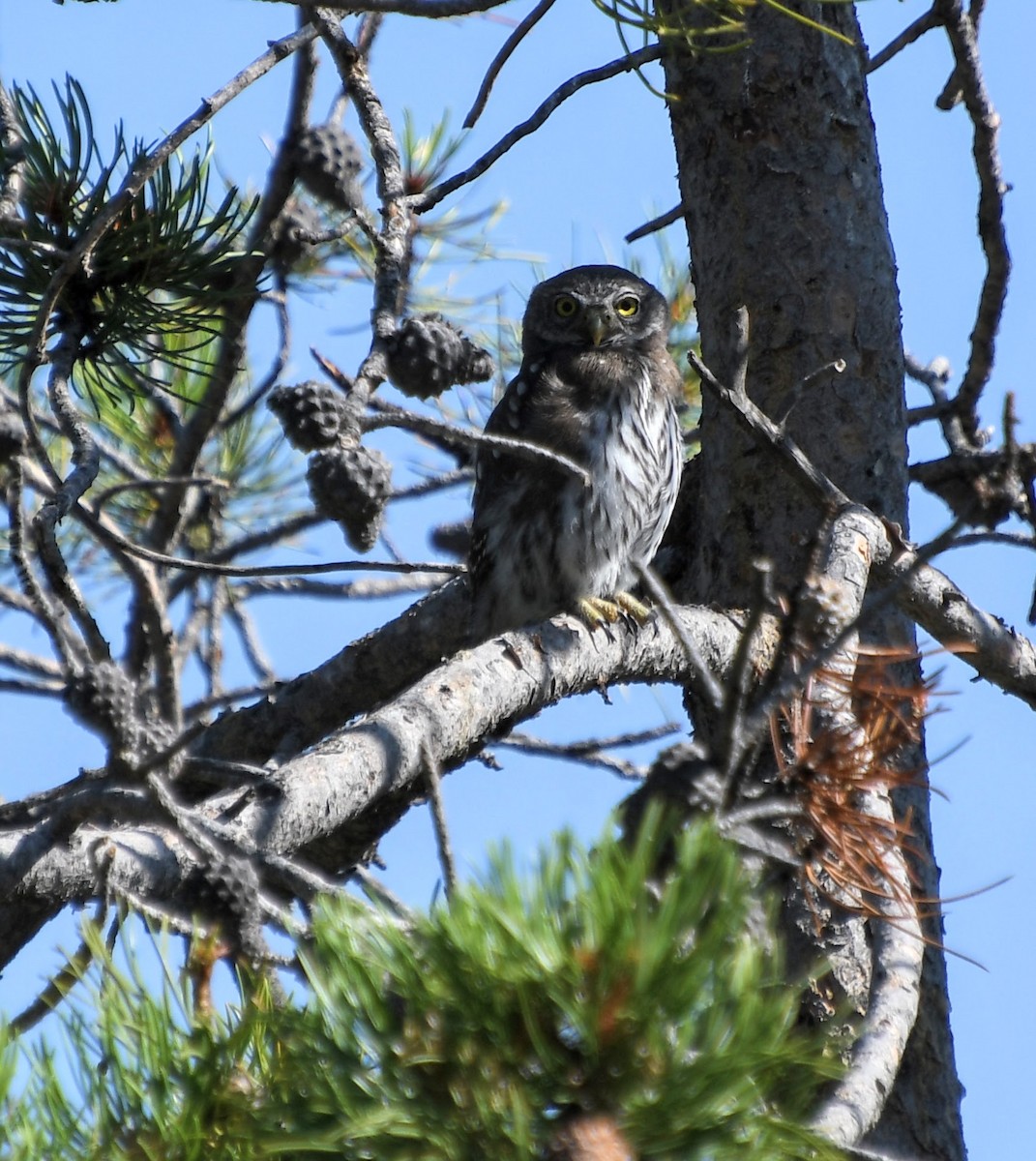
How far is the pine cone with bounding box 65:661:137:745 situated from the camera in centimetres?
132

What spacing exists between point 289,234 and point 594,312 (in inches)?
54.1

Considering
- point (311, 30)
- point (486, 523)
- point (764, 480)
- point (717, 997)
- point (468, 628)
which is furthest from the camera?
point (486, 523)

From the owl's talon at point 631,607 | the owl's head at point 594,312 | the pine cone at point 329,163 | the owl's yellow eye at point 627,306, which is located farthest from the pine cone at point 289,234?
the owl's talon at point 631,607

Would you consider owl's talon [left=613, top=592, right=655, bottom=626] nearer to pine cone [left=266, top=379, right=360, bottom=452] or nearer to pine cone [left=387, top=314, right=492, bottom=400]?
pine cone [left=387, top=314, right=492, bottom=400]

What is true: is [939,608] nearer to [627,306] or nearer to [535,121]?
[535,121]

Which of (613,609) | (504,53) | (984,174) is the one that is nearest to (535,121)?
(504,53)

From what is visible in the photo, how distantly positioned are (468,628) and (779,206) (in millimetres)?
1160

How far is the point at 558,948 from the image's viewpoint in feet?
3.22

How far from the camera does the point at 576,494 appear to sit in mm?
3428

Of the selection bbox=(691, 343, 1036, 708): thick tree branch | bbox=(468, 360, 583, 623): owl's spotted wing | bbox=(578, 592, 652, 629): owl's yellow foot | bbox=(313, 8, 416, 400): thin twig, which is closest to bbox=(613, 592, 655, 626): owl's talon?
bbox=(578, 592, 652, 629): owl's yellow foot

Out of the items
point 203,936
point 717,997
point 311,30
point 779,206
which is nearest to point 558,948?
point 717,997

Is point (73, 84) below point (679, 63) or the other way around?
below

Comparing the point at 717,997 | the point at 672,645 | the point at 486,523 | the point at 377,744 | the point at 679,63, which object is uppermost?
the point at 679,63

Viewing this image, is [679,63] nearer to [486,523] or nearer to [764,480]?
[764,480]
